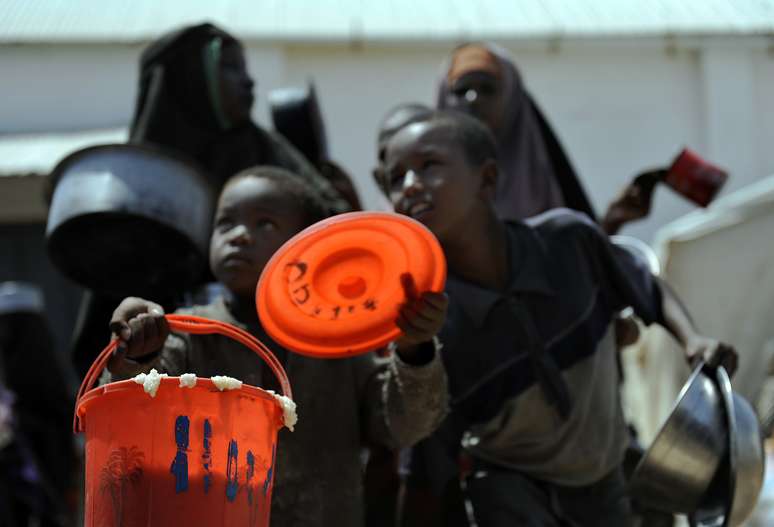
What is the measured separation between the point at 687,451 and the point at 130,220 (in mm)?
1942

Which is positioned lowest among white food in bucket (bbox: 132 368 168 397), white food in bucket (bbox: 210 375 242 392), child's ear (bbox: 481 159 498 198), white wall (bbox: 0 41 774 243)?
white wall (bbox: 0 41 774 243)

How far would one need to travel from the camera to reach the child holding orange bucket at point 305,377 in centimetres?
331

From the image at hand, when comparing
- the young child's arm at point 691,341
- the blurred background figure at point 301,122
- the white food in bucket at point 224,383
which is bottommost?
the blurred background figure at point 301,122

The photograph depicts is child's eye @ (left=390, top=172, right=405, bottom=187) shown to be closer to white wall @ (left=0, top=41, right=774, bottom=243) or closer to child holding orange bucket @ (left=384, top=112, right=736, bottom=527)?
child holding orange bucket @ (left=384, top=112, right=736, bottom=527)

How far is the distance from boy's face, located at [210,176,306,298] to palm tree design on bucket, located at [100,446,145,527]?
99 centimetres

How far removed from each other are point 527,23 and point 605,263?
6253 mm

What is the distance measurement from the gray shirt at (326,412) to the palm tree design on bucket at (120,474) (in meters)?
0.66

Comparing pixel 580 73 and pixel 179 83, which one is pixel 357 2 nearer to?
pixel 580 73

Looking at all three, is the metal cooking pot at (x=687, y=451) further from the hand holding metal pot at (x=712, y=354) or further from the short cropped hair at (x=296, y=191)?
the short cropped hair at (x=296, y=191)

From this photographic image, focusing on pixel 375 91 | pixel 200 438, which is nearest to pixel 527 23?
pixel 375 91

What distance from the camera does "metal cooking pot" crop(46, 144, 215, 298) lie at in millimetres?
4309

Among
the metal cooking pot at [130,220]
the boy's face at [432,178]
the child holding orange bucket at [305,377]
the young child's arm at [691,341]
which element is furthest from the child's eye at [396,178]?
the young child's arm at [691,341]

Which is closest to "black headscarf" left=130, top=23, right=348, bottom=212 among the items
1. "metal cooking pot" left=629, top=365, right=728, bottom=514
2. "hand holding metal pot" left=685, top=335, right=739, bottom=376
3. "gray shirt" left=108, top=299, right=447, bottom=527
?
"gray shirt" left=108, top=299, right=447, bottom=527

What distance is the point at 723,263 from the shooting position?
292 inches
